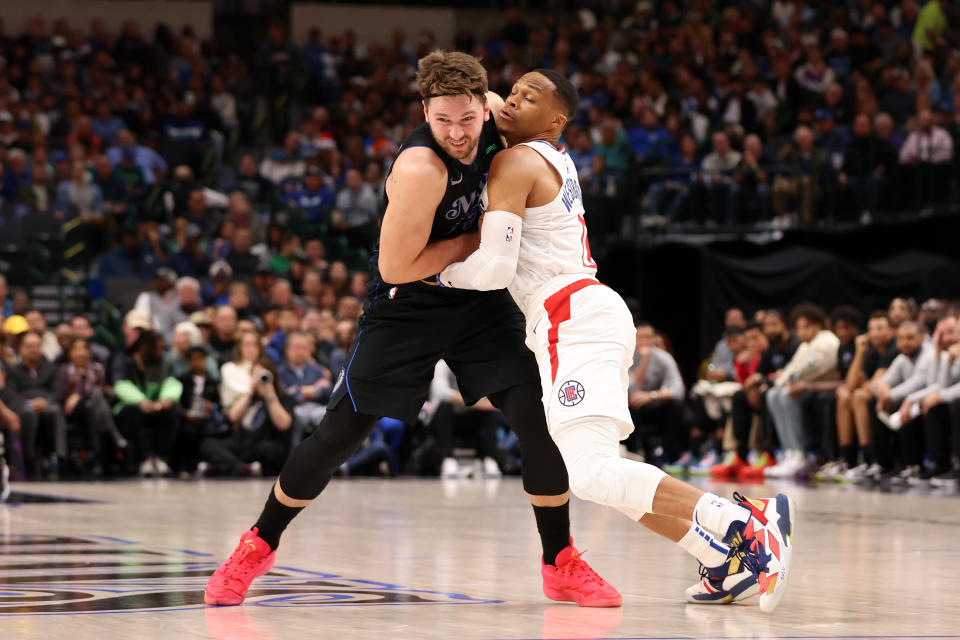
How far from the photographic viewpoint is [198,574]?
542cm

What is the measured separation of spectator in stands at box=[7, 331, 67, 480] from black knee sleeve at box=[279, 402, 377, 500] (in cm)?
813

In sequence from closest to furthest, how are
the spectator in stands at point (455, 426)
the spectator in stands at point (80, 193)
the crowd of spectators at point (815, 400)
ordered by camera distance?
the crowd of spectators at point (815, 400) → the spectator in stands at point (455, 426) → the spectator in stands at point (80, 193)

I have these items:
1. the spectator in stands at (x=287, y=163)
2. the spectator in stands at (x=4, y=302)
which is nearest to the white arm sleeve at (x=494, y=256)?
the spectator in stands at (x=4, y=302)

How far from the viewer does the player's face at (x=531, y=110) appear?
185 inches

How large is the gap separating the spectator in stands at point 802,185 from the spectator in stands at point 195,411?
253 inches

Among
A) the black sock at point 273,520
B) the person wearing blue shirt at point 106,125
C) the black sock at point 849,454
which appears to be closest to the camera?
the black sock at point 273,520

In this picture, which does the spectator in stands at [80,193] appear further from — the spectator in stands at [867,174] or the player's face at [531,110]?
the player's face at [531,110]

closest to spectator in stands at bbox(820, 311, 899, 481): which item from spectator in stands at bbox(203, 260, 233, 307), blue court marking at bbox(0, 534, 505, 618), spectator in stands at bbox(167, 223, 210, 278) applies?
spectator in stands at bbox(203, 260, 233, 307)

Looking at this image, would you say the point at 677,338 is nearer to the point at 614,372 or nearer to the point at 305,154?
the point at 305,154

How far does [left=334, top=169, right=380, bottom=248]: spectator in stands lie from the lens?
55.7 ft

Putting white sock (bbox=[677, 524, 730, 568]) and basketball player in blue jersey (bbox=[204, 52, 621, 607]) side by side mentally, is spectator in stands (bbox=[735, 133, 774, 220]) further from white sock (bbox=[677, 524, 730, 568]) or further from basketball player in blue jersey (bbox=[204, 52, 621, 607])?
white sock (bbox=[677, 524, 730, 568])

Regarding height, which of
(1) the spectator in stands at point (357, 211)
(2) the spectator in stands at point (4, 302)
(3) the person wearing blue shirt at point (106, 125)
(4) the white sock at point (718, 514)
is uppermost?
(3) the person wearing blue shirt at point (106, 125)

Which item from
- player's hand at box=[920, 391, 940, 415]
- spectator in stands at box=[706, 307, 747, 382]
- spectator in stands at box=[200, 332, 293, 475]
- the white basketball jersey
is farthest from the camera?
spectator in stands at box=[706, 307, 747, 382]

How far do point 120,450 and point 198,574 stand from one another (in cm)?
780
